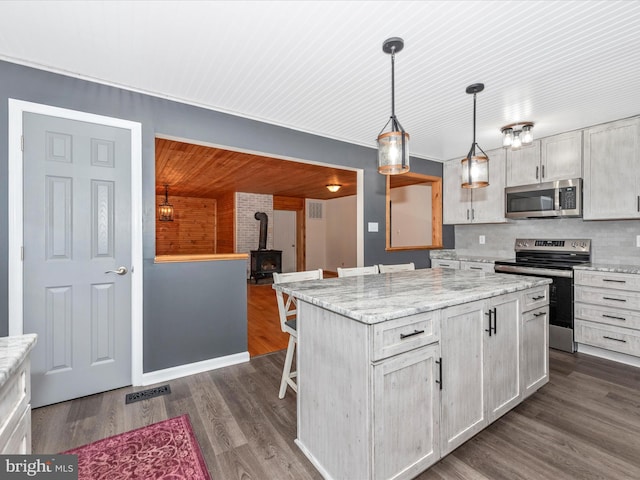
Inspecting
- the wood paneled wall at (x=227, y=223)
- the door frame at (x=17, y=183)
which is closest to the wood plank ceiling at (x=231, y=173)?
the wood paneled wall at (x=227, y=223)

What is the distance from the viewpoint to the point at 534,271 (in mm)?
3502

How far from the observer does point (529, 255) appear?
13.4 feet

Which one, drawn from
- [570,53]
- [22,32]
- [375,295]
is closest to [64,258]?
[22,32]

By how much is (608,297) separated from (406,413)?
9.27 feet

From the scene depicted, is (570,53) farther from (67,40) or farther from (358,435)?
(67,40)

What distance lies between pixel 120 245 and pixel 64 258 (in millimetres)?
355

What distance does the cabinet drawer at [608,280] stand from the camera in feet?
9.28

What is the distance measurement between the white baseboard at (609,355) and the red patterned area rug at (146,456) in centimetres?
368

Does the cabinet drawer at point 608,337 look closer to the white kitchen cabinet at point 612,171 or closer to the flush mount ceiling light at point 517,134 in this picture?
the white kitchen cabinet at point 612,171

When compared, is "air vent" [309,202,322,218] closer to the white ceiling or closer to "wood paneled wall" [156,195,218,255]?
"wood paneled wall" [156,195,218,255]

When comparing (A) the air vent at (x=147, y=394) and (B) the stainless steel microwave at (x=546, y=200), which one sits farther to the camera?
(B) the stainless steel microwave at (x=546, y=200)

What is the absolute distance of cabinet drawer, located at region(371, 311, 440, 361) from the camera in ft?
4.33

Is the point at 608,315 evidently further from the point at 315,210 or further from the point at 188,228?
the point at 188,228

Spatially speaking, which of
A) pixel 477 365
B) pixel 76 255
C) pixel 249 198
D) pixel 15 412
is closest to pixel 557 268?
pixel 477 365
